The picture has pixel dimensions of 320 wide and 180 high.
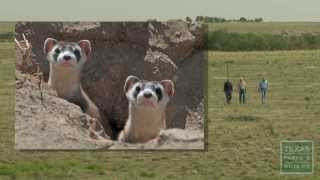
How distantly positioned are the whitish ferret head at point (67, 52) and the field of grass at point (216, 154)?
2655 millimetres

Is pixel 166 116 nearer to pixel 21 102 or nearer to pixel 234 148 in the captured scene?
pixel 21 102

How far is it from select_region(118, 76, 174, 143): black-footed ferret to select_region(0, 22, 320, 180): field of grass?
126 cm

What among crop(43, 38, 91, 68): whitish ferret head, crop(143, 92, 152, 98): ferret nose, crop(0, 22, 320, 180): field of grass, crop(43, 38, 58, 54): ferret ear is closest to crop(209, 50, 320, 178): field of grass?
crop(0, 22, 320, 180): field of grass

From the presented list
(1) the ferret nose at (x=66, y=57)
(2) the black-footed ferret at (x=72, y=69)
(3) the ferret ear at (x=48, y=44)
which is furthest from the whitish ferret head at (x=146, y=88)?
(3) the ferret ear at (x=48, y=44)

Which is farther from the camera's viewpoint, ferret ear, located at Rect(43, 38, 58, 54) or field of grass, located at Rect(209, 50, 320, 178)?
field of grass, located at Rect(209, 50, 320, 178)

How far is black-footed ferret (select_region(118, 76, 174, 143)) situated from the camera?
20.5m

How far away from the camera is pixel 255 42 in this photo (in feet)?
207

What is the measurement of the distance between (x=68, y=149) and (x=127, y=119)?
1.48 m

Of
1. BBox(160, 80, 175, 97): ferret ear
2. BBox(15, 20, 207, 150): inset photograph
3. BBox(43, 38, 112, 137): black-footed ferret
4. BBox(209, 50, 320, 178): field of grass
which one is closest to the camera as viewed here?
BBox(160, 80, 175, 97): ferret ear

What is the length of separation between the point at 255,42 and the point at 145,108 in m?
43.2

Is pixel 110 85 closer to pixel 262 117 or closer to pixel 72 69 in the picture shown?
pixel 72 69

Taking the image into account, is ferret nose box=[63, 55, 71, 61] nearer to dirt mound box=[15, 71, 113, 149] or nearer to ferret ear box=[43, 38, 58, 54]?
ferret ear box=[43, 38, 58, 54]

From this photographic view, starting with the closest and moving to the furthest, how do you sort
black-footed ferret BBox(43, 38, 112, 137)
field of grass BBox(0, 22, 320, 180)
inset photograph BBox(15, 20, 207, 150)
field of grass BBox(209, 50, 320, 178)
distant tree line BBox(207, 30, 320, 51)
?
inset photograph BBox(15, 20, 207, 150) < black-footed ferret BBox(43, 38, 112, 137) < field of grass BBox(0, 22, 320, 180) < field of grass BBox(209, 50, 320, 178) < distant tree line BBox(207, 30, 320, 51)

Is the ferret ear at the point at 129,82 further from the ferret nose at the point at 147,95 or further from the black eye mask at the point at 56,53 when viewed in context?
the black eye mask at the point at 56,53
